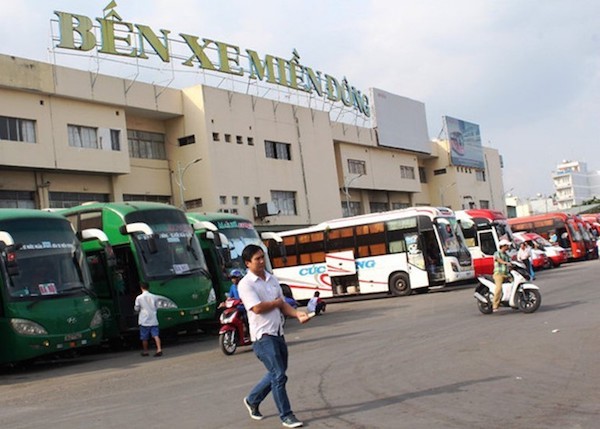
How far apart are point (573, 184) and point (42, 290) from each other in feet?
571

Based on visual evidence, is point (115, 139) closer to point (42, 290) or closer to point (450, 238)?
point (450, 238)

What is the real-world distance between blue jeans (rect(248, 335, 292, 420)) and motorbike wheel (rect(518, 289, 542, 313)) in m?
9.70

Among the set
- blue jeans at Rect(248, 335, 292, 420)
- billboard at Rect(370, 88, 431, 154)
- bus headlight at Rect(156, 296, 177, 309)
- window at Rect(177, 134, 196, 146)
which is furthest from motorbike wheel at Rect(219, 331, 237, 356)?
billboard at Rect(370, 88, 431, 154)

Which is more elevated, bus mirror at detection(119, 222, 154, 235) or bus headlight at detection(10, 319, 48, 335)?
bus mirror at detection(119, 222, 154, 235)

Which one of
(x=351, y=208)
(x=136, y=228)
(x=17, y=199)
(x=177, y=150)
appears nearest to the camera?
(x=136, y=228)

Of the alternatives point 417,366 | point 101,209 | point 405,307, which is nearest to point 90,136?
point 101,209

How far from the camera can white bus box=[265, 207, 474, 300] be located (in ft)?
84.7

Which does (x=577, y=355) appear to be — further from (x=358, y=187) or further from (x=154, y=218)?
(x=358, y=187)

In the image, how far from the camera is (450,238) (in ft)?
85.3

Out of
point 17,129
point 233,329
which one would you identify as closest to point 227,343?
point 233,329

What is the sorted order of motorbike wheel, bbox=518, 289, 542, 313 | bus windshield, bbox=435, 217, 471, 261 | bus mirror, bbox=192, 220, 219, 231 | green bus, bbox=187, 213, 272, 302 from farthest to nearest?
1. bus windshield, bbox=435, 217, 471, 261
2. green bus, bbox=187, 213, 272, 302
3. bus mirror, bbox=192, 220, 219, 231
4. motorbike wheel, bbox=518, 289, 542, 313

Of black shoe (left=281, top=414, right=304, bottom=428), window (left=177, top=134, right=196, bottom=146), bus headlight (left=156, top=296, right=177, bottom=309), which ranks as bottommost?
black shoe (left=281, top=414, right=304, bottom=428)

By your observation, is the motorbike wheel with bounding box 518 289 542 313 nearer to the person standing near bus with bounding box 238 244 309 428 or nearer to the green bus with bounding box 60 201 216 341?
the green bus with bounding box 60 201 216 341

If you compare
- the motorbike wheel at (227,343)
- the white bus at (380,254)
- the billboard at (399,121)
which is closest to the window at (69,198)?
the white bus at (380,254)
